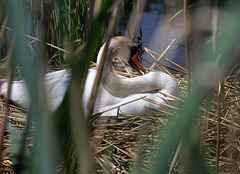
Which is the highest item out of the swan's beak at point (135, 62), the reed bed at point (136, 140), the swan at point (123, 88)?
the swan's beak at point (135, 62)

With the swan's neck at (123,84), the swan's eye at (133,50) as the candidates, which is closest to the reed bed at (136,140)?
the swan's neck at (123,84)

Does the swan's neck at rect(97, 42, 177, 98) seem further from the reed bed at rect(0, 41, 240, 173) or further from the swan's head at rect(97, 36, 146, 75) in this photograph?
the reed bed at rect(0, 41, 240, 173)

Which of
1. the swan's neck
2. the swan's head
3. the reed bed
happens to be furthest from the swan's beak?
the reed bed

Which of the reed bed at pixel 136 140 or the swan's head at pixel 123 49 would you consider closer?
the reed bed at pixel 136 140

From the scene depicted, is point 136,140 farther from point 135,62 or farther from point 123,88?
point 135,62

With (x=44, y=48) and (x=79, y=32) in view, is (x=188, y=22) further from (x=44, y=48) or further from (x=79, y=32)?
(x=79, y=32)

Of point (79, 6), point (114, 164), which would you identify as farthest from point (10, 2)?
point (79, 6)

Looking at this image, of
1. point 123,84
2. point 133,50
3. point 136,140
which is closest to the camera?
point 136,140

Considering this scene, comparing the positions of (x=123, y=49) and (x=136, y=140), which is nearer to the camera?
(x=136, y=140)

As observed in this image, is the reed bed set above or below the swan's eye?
below

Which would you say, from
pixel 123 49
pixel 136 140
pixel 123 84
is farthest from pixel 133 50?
pixel 136 140

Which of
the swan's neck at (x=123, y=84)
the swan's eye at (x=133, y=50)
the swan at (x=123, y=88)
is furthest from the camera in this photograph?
the swan's eye at (x=133, y=50)

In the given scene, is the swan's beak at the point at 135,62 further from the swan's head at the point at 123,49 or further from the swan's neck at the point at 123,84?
the swan's neck at the point at 123,84

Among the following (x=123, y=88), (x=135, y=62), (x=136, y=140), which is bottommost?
(x=136, y=140)
